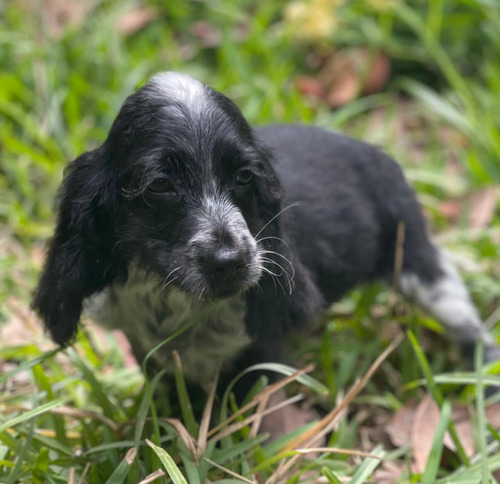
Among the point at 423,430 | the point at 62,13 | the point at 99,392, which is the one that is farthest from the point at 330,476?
the point at 62,13

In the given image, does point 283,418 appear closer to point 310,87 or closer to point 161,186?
point 161,186

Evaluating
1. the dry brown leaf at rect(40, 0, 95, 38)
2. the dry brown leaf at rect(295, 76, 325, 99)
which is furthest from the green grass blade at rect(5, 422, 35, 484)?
the dry brown leaf at rect(40, 0, 95, 38)

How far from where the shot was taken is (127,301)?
13.1ft

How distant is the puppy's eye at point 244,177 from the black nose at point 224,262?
34cm

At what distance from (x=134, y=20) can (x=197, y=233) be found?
5130 millimetres

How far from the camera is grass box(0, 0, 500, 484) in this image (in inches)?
157

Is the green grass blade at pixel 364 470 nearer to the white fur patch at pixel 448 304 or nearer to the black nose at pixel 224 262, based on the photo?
the black nose at pixel 224 262

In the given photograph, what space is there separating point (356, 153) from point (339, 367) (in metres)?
1.23

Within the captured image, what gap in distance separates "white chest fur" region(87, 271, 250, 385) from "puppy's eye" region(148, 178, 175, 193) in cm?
53

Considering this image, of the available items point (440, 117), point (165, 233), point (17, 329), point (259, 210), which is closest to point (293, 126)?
point (259, 210)

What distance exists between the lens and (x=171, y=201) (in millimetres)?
3369

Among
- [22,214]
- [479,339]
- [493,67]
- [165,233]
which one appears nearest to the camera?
[165,233]

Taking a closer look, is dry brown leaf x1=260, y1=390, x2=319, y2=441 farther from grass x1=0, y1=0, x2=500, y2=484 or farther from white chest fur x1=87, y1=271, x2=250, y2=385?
white chest fur x1=87, y1=271, x2=250, y2=385

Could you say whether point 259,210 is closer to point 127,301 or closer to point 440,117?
point 127,301
